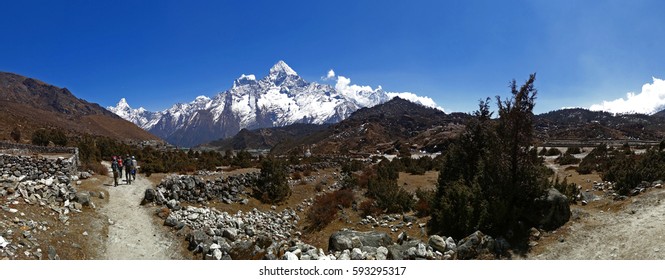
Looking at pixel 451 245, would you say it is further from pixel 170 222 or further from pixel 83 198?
pixel 83 198

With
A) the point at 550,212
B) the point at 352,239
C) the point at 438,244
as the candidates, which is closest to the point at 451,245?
the point at 438,244

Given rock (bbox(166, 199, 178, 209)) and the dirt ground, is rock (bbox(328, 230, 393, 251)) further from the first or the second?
rock (bbox(166, 199, 178, 209))

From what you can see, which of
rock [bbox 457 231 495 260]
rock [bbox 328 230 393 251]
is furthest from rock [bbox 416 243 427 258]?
rock [bbox 328 230 393 251]

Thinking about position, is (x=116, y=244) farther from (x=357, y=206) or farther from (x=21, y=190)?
(x=357, y=206)

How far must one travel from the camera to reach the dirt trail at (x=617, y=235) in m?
11.3

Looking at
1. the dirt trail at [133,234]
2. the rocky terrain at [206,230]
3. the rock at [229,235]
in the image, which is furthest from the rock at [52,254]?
the rock at [229,235]

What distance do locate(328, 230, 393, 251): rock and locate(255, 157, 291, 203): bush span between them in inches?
492

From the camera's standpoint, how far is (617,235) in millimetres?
12617

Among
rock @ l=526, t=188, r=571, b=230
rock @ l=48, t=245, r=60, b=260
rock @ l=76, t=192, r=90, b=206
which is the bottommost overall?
rock @ l=48, t=245, r=60, b=260

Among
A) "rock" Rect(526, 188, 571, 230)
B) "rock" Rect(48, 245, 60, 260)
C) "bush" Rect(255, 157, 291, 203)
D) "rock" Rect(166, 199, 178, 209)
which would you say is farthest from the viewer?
"bush" Rect(255, 157, 291, 203)

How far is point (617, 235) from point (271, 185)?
2132cm

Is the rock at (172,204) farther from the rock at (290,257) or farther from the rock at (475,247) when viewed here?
the rock at (475,247)

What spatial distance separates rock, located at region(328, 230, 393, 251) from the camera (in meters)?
14.0

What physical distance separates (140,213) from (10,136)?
50518mm
